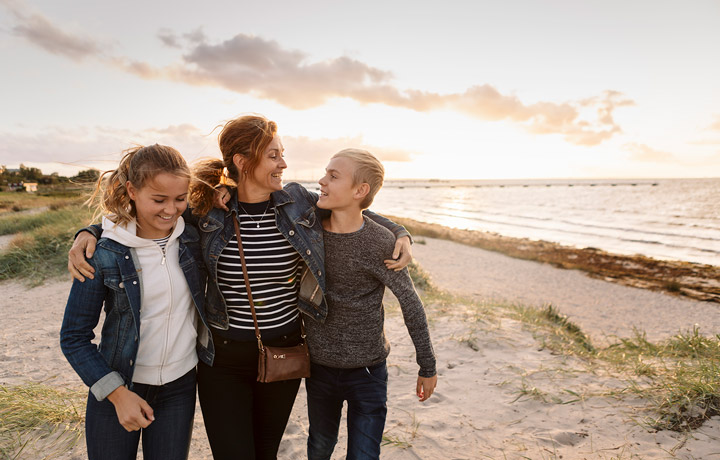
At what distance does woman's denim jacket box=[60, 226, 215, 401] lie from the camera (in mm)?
1748

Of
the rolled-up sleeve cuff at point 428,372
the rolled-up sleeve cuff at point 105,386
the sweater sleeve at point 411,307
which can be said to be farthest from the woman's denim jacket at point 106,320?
the rolled-up sleeve cuff at point 428,372

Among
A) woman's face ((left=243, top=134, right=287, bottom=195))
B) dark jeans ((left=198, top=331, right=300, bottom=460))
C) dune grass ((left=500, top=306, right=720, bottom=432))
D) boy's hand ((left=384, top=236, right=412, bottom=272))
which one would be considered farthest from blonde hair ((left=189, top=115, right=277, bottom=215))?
dune grass ((left=500, top=306, right=720, bottom=432))

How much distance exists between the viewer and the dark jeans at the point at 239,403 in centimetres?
214

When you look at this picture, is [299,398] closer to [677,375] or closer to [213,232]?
[213,232]

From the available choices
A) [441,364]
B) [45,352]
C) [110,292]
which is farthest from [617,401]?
[45,352]

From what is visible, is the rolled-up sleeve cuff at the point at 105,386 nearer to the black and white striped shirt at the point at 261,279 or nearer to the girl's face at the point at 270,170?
the black and white striped shirt at the point at 261,279

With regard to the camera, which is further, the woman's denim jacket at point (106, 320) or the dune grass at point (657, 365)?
the dune grass at point (657, 365)

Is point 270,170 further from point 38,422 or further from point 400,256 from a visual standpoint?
point 38,422

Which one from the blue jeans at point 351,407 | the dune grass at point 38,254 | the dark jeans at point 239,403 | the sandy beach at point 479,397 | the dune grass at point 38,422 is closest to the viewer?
the dark jeans at point 239,403

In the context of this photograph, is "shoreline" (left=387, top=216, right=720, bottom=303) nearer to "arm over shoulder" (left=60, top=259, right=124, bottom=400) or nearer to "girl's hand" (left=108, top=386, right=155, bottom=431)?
"girl's hand" (left=108, top=386, right=155, bottom=431)

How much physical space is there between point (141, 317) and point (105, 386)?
35cm

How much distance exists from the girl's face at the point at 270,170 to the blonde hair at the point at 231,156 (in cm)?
3

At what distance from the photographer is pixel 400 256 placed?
2367mm

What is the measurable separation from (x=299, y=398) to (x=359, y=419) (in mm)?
2652
